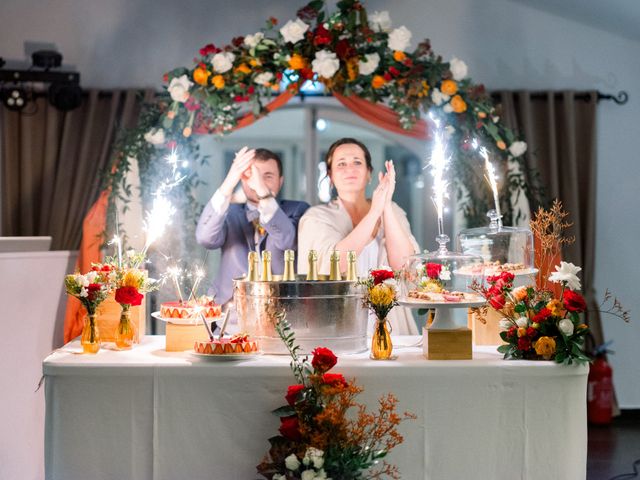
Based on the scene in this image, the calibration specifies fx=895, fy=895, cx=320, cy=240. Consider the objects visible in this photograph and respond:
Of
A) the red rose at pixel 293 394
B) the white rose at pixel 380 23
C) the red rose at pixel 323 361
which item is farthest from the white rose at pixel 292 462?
the white rose at pixel 380 23

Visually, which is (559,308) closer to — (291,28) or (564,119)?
(291,28)

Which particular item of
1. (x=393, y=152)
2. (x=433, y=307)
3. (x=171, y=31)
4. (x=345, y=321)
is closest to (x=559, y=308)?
(x=433, y=307)

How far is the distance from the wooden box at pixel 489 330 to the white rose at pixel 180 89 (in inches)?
83.2

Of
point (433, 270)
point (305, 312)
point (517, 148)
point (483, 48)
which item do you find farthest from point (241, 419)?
point (483, 48)

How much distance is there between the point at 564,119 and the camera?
260 inches

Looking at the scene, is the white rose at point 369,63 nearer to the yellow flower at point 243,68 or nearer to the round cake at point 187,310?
the yellow flower at point 243,68

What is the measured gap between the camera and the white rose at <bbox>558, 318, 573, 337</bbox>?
10.7ft

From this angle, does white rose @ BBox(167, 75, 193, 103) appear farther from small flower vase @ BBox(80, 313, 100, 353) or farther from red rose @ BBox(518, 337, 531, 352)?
red rose @ BBox(518, 337, 531, 352)

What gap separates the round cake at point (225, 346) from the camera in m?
3.24

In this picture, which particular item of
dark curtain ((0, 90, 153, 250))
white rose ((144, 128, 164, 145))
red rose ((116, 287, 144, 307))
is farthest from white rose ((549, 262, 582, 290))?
dark curtain ((0, 90, 153, 250))

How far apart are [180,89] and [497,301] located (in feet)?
7.56

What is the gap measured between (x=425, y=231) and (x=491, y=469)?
355 centimetres

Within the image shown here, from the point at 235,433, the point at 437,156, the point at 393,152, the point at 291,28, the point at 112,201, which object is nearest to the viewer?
the point at 235,433

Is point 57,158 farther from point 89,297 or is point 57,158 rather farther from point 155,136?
point 89,297
